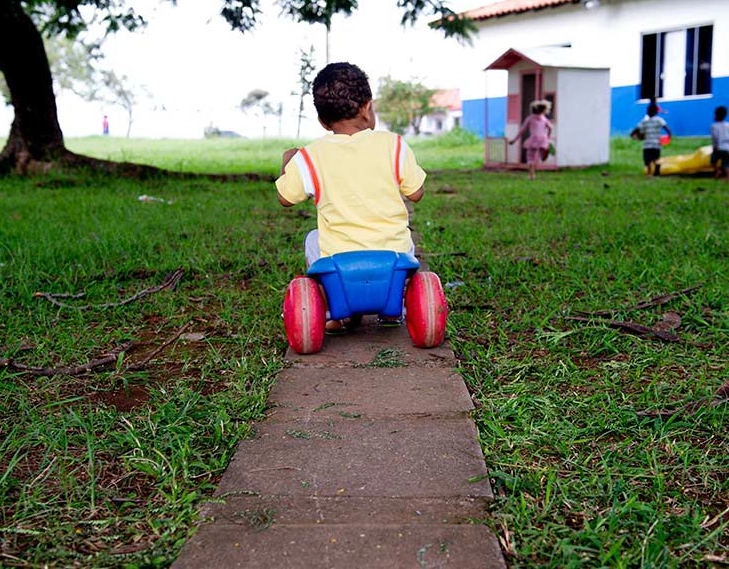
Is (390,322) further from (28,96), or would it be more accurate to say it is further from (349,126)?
(28,96)

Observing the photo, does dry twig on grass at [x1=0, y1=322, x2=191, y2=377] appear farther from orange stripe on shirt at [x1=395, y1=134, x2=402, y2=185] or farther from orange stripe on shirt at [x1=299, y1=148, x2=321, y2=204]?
orange stripe on shirt at [x1=395, y1=134, x2=402, y2=185]

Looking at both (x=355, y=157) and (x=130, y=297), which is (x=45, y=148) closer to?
(x=130, y=297)

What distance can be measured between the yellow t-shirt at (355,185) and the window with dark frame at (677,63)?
15472mm

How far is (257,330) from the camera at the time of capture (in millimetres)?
3389

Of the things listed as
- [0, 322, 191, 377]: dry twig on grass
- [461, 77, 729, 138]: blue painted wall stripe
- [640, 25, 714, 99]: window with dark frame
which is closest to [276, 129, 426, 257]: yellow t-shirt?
[0, 322, 191, 377]: dry twig on grass

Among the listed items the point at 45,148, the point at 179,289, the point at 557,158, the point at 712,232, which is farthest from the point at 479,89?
the point at 179,289

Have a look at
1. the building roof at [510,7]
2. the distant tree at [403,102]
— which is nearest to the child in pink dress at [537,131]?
the building roof at [510,7]

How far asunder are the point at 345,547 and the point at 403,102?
89.3 ft

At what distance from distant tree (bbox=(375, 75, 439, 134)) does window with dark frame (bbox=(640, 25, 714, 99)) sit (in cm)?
1106

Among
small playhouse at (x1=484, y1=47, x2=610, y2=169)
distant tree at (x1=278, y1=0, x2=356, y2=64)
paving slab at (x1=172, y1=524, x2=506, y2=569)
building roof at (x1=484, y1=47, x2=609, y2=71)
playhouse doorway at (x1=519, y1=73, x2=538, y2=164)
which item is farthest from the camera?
playhouse doorway at (x1=519, y1=73, x2=538, y2=164)

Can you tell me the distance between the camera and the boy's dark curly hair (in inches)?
122

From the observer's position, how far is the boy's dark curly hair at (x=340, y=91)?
10.2ft

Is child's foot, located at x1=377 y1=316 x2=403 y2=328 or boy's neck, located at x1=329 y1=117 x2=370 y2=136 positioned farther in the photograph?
child's foot, located at x1=377 y1=316 x2=403 y2=328

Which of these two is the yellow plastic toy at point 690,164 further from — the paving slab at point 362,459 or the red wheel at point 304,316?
the paving slab at point 362,459
